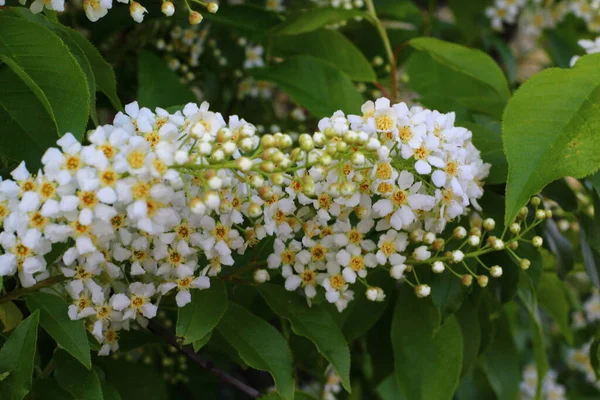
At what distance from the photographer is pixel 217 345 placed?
106 cm

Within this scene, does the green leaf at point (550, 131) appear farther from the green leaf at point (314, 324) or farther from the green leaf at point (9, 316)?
the green leaf at point (9, 316)

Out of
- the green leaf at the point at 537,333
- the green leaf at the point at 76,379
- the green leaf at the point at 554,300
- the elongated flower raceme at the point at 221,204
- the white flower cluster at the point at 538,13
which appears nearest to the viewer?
the elongated flower raceme at the point at 221,204

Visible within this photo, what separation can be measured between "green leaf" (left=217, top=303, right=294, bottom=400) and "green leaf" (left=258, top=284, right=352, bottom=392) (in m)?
0.03

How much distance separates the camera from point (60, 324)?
85cm

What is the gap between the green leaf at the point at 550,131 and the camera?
829 mm

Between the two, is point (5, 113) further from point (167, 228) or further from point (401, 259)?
point (401, 259)

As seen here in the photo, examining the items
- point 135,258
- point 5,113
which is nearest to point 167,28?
point 5,113

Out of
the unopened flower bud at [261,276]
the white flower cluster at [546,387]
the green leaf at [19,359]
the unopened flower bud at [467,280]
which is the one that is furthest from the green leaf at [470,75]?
the white flower cluster at [546,387]

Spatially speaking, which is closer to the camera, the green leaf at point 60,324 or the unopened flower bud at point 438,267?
the green leaf at point 60,324

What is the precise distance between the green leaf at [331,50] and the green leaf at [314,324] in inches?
17.7

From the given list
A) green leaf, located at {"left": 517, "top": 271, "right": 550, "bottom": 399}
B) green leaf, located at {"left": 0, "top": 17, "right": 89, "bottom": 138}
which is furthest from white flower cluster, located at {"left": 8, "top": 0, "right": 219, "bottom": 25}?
green leaf, located at {"left": 517, "top": 271, "right": 550, "bottom": 399}

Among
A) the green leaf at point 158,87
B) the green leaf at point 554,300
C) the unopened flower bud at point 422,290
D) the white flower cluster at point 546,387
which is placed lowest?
the white flower cluster at point 546,387

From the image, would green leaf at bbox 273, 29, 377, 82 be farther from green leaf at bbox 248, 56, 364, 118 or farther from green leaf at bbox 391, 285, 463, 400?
green leaf at bbox 391, 285, 463, 400

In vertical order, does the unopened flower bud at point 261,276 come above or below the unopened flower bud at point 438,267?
below
